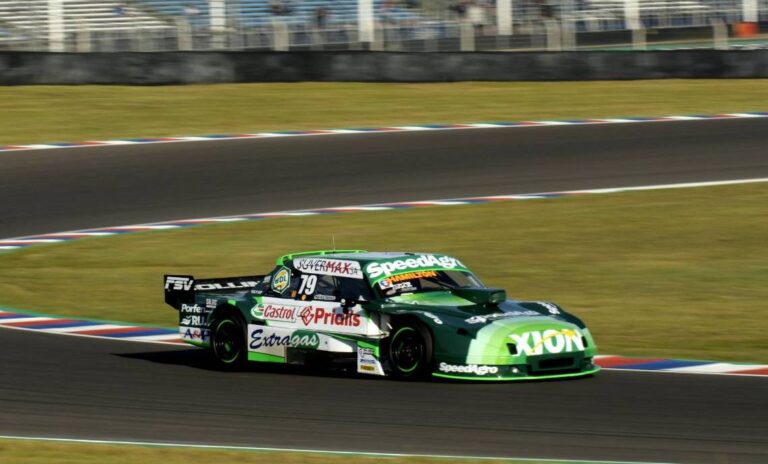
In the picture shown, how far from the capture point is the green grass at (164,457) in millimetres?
7523

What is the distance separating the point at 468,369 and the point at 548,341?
23.6 inches

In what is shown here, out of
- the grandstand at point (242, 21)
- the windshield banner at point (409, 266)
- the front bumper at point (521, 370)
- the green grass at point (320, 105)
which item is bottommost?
the front bumper at point (521, 370)

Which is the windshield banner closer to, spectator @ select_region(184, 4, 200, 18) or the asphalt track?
the asphalt track

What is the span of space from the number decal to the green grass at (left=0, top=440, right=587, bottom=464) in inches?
130

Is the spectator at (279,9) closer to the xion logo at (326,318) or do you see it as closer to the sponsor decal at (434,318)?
the xion logo at (326,318)

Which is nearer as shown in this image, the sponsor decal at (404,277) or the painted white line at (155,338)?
the sponsor decal at (404,277)

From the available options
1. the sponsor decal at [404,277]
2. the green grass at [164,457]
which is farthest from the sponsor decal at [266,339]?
the green grass at [164,457]

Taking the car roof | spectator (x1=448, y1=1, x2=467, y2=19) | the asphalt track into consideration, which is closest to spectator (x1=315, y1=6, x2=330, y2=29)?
spectator (x1=448, y1=1, x2=467, y2=19)

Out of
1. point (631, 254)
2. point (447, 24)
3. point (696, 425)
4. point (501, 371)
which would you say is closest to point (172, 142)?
point (447, 24)

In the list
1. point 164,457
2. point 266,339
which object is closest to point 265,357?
point 266,339

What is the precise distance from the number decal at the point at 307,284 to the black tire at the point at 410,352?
3.15 ft

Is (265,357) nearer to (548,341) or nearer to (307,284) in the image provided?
(307,284)

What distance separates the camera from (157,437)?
27.7ft

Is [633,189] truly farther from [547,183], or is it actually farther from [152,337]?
[152,337]
